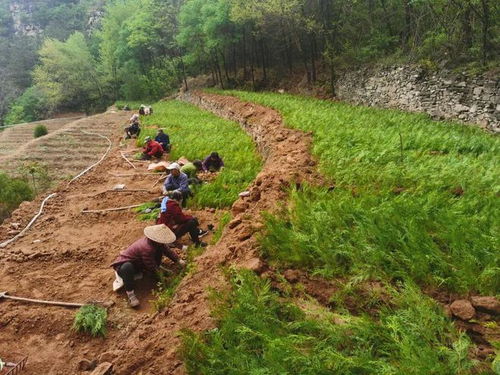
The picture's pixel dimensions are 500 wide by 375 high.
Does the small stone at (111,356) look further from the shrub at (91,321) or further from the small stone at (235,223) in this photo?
the small stone at (235,223)

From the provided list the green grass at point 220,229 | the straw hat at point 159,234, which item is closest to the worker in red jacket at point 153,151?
the green grass at point 220,229

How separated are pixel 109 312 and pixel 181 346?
237 centimetres

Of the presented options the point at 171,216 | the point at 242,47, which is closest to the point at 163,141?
the point at 171,216

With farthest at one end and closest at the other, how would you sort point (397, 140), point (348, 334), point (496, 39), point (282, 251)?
point (496, 39), point (397, 140), point (282, 251), point (348, 334)

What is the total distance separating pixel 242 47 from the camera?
34.9 m

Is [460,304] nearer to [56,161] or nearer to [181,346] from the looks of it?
[181,346]

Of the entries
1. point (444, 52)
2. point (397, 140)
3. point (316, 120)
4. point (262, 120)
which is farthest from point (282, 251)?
point (444, 52)

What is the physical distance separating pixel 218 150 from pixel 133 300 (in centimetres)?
766

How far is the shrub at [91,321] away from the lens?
4.79m

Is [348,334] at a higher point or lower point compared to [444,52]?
lower

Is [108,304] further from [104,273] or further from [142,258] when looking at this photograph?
[104,273]

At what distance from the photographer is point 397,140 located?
24.3 feet

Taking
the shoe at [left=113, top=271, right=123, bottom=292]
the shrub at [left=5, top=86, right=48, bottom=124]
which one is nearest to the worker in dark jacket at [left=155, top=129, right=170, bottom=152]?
the shoe at [left=113, top=271, right=123, bottom=292]

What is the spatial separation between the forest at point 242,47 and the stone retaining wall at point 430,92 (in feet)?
1.68
